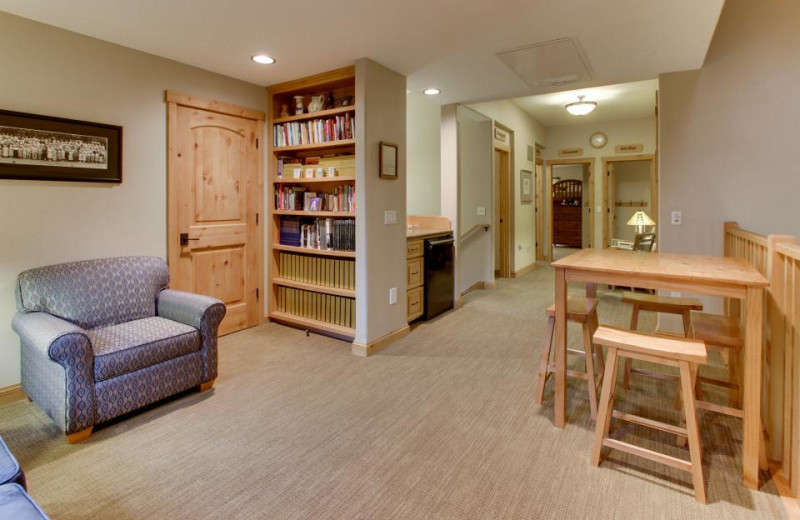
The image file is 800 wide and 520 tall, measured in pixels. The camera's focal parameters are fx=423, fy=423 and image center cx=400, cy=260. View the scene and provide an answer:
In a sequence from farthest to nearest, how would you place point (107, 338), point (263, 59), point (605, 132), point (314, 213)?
point (605, 132) < point (314, 213) < point (263, 59) < point (107, 338)

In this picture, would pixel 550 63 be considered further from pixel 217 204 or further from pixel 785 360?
pixel 217 204

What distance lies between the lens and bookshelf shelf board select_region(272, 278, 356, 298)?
3752 millimetres

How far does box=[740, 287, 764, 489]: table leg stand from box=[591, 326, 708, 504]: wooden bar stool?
172mm

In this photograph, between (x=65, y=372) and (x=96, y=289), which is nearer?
(x=65, y=372)

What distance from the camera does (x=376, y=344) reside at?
11.9 ft

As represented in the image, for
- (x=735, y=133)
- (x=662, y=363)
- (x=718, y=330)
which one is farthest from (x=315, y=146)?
(x=735, y=133)

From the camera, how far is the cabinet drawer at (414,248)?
13.7ft

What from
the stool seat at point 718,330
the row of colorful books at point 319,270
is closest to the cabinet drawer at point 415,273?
the row of colorful books at point 319,270

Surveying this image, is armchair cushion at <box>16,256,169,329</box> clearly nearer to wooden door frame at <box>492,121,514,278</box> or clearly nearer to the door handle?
the door handle

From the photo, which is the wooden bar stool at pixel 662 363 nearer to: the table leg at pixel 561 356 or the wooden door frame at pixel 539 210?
the table leg at pixel 561 356

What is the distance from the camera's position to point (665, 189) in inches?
151

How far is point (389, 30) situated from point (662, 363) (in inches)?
101

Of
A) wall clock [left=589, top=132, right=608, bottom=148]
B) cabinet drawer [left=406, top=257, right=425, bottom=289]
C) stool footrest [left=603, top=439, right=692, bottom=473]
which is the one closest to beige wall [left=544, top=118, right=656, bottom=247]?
wall clock [left=589, top=132, right=608, bottom=148]

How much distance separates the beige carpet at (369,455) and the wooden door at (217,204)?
3.28ft
